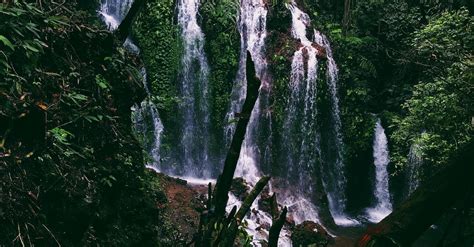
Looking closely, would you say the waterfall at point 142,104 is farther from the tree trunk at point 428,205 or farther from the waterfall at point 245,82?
the tree trunk at point 428,205

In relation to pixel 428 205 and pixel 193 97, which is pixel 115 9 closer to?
pixel 193 97

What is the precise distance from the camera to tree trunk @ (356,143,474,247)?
4.74 feet

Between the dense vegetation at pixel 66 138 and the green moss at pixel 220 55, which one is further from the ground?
the green moss at pixel 220 55

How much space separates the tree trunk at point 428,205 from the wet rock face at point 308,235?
9.46 m

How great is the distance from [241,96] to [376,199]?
5757 millimetres

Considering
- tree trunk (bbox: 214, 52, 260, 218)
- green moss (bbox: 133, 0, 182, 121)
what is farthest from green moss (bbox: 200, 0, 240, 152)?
tree trunk (bbox: 214, 52, 260, 218)

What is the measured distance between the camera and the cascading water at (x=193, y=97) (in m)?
13.4

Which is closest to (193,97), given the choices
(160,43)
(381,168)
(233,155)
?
(160,43)

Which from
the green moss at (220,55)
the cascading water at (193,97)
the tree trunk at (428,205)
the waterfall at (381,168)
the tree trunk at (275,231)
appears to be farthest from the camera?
the waterfall at (381,168)

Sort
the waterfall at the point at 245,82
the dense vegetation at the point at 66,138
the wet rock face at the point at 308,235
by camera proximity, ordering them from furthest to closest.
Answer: the waterfall at the point at 245,82, the wet rock face at the point at 308,235, the dense vegetation at the point at 66,138

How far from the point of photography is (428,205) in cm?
146

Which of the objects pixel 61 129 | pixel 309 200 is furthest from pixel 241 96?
pixel 61 129

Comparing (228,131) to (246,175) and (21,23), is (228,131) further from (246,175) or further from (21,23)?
(21,23)

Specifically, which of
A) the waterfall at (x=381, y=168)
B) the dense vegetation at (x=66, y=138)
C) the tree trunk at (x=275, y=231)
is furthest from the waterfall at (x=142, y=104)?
the tree trunk at (x=275, y=231)
